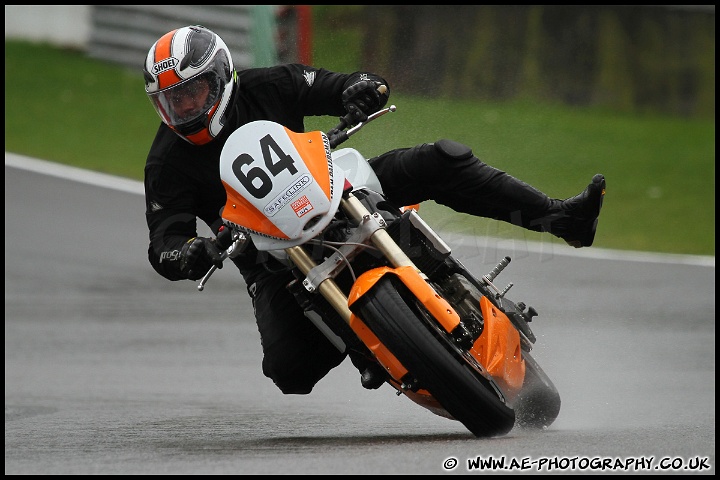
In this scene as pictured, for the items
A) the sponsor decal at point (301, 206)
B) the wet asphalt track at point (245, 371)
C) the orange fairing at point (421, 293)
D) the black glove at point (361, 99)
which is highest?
the black glove at point (361, 99)

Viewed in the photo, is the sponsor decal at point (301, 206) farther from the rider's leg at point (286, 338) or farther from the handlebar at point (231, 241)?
the rider's leg at point (286, 338)

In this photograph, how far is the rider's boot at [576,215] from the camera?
587 cm

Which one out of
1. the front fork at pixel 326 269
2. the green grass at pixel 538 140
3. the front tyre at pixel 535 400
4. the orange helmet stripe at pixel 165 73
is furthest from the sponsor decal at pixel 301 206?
the green grass at pixel 538 140

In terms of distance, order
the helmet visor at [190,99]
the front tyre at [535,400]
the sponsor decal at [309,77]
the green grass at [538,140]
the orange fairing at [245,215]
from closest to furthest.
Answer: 1. the orange fairing at [245,215]
2. the helmet visor at [190,99]
3. the front tyre at [535,400]
4. the sponsor decal at [309,77]
5. the green grass at [538,140]

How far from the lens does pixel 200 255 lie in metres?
5.29

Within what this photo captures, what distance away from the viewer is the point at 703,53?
1662 centimetres

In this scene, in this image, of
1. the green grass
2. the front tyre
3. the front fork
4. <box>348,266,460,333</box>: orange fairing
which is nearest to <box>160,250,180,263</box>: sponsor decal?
the front fork

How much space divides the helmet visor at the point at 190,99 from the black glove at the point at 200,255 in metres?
0.57

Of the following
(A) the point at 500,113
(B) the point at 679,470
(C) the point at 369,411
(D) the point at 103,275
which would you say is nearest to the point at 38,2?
(A) the point at 500,113

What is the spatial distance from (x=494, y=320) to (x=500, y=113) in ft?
30.7

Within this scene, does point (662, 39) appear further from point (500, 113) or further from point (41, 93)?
point (41, 93)

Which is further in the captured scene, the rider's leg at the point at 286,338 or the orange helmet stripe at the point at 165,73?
the rider's leg at the point at 286,338

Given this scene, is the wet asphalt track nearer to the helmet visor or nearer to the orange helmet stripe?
the helmet visor

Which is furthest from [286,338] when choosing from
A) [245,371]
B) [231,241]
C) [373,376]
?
[245,371]
